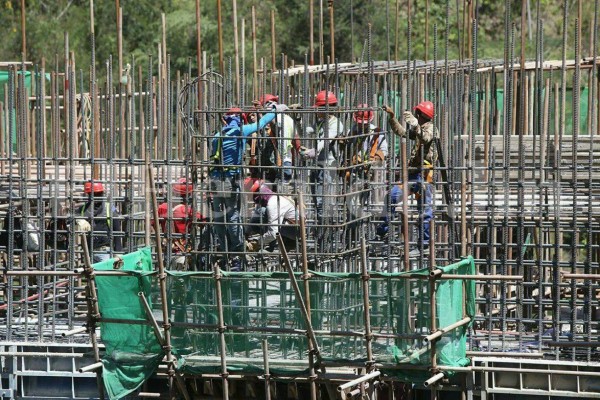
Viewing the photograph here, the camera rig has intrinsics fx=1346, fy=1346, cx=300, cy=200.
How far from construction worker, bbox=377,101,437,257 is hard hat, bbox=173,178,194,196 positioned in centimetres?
218

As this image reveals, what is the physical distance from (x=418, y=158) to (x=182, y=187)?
9.29 feet

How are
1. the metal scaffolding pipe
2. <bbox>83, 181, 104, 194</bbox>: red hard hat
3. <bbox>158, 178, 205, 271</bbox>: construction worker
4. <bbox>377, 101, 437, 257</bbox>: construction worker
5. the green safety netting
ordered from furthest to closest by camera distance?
<bbox>83, 181, 104, 194</bbox>: red hard hat
<bbox>377, 101, 437, 257</bbox>: construction worker
<bbox>158, 178, 205, 271</bbox>: construction worker
the green safety netting
the metal scaffolding pipe

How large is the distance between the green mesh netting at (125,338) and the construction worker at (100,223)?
119 centimetres

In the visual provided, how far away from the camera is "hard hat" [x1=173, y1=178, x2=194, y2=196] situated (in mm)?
14918

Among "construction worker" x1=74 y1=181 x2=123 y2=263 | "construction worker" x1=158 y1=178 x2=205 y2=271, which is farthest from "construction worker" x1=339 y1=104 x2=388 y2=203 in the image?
"construction worker" x1=74 y1=181 x2=123 y2=263

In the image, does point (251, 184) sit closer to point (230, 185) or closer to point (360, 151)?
point (230, 185)

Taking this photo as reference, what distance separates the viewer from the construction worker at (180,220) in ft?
47.8

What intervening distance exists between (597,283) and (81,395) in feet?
18.8

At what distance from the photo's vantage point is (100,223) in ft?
55.7

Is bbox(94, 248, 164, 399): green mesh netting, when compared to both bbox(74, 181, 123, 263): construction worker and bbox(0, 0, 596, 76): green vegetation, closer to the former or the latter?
bbox(74, 181, 123, 263): construction worker

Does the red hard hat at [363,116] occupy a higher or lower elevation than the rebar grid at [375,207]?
higher

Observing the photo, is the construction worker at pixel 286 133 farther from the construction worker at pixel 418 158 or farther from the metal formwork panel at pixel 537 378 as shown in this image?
the metal formwork panel at pixel 537 378

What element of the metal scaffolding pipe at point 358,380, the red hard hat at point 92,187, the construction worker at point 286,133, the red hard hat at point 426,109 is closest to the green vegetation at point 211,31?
the red hard hat at point 92,187

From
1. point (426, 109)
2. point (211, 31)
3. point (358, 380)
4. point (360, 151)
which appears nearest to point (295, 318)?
point (358, 380)
